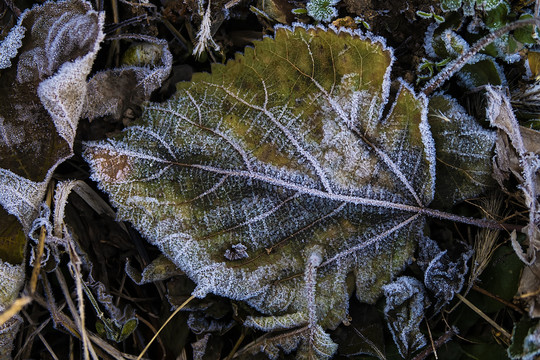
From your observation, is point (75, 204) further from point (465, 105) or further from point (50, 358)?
point (465, 105)

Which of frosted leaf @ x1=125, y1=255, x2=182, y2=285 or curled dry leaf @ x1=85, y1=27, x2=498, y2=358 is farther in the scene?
frosted leaf @ x1=125, y1=255, x2=182, y2=285

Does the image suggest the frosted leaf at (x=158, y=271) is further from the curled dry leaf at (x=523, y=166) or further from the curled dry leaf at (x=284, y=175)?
the curled dry leaf at (x=523, y=166)

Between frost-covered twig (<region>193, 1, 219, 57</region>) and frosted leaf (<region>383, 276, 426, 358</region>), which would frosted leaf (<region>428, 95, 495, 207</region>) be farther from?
frost-covered twig (<region>193, 1, 219, 57</region>)

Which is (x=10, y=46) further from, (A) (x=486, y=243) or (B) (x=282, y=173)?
(A) (x=486, y=243)

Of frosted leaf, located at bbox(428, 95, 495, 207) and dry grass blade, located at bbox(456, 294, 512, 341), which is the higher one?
frosted leaf, located at bbox(428, 95, 495, 207)

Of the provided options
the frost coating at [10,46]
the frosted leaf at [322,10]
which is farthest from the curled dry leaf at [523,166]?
the frost coating at [10,46]

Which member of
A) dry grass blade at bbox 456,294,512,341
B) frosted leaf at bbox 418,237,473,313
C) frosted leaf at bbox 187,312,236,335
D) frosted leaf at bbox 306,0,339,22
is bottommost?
frosted leaf at bbox 187,312,236,335

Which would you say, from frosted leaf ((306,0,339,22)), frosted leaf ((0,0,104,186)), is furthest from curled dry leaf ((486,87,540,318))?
frosted leaf ((0,0,104,186))
